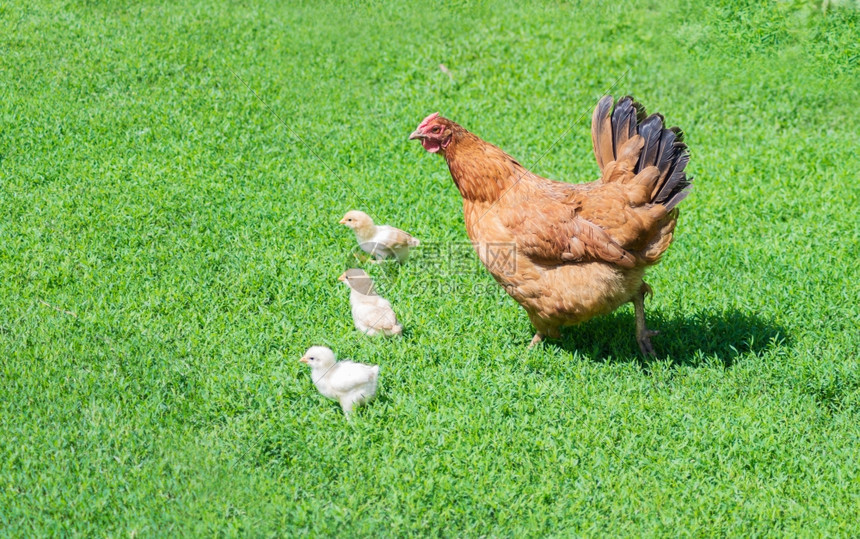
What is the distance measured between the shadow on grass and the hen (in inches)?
15.8

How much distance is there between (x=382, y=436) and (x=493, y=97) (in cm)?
591

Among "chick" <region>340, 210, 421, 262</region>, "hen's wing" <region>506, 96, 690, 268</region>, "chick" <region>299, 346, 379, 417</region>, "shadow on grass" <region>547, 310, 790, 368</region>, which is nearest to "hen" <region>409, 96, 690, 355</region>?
"hen's wing" <region>506, 96, 690, 268</region>

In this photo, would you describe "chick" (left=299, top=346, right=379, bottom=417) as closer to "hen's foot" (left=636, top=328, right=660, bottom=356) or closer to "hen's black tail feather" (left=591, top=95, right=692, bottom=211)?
"hen's foot" (left=636, top=328, right=660, bottom=356)

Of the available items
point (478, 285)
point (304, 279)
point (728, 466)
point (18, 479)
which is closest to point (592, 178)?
point (478, 285)

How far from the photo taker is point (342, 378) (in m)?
4.98

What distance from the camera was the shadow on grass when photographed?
5879 mm

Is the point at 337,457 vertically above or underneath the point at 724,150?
underneath

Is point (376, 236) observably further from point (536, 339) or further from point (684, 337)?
point (684, 337)

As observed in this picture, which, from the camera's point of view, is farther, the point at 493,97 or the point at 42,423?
the point at 493,97

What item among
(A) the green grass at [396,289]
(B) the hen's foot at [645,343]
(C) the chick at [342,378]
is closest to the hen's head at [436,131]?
(A) the green grass at [396,289]

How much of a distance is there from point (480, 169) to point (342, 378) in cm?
187

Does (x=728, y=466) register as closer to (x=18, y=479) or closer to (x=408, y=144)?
(x=18, y=479)

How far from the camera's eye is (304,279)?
6543 mm

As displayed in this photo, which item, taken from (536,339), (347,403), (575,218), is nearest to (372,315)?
(347,403)
